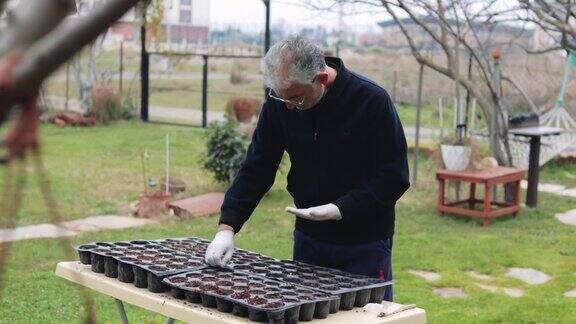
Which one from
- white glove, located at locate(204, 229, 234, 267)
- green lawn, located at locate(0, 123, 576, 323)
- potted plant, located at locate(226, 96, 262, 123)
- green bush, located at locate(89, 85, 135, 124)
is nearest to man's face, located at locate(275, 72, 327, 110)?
white glove, located at locate(204, 229, 234, 267)

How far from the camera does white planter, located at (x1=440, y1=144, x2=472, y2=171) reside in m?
8.48

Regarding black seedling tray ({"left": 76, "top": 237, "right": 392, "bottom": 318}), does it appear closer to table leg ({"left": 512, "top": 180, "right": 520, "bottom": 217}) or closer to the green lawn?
the green lawn

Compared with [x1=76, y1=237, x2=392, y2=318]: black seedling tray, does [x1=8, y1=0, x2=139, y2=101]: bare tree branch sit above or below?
above

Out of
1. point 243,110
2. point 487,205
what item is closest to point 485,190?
point 487,205

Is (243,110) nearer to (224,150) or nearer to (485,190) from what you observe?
(224,150)

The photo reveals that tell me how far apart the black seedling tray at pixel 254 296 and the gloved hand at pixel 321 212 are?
31 cm

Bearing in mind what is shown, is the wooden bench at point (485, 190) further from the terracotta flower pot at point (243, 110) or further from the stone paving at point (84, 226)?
the terracotta flower pot at point (243, 110)

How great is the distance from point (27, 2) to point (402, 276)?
5864mm

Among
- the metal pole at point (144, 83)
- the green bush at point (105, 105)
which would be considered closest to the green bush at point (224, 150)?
the green bush at point (105, 105)

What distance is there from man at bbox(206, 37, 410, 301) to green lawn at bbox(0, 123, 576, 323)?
6.57 feet

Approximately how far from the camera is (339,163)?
337cm

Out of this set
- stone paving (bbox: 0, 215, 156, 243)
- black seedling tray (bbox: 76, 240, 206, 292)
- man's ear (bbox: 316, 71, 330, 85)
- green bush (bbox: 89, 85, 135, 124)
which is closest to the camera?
black seedling tray (bbox: 76, 240, 206, 292)

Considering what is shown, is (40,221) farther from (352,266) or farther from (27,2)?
(27,2)

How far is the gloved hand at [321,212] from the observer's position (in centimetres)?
327
